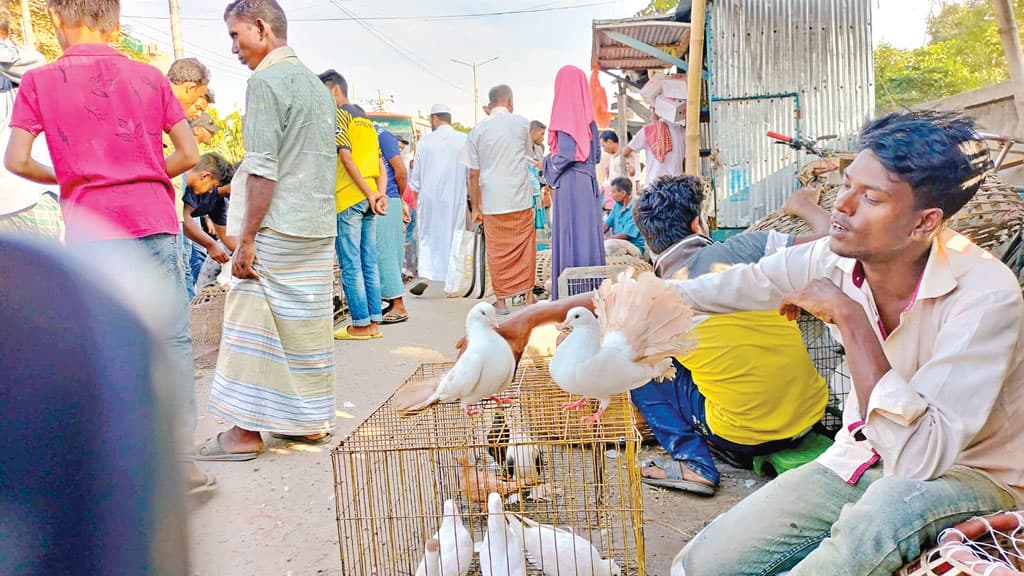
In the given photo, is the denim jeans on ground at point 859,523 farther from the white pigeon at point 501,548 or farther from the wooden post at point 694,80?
the wooden post at point 694,80

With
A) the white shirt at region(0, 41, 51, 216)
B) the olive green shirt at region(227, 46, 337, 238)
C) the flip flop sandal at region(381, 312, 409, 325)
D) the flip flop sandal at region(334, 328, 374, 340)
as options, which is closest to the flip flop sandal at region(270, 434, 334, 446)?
the olive green shirt at region(227, 46, 337, 238)

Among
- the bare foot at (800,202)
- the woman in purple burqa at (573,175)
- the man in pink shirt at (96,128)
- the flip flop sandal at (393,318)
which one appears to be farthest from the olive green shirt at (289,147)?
the flip flop sandal at (393,318)

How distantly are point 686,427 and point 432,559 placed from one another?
1.30m

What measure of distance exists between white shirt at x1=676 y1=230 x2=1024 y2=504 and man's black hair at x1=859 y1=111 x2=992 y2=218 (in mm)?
105

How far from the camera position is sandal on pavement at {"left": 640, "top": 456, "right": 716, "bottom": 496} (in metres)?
2.70

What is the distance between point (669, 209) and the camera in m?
2.82

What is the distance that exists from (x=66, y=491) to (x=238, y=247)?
2450mm

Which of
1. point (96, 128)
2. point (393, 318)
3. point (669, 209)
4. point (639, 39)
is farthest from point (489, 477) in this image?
point (639, 39)

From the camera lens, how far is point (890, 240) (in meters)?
1.52

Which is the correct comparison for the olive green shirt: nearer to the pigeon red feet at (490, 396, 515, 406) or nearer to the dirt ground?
the dirt ground

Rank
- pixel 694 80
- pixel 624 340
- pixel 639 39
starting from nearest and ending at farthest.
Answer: pixel 624 340, pixel 694 80, pixel 639 39

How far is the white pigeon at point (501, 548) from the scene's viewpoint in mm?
1991

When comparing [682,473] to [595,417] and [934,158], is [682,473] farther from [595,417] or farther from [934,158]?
[934,158]

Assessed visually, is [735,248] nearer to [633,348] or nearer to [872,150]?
[633,348]
